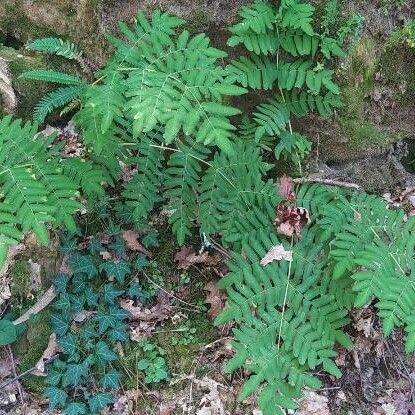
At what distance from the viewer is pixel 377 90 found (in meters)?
3.91

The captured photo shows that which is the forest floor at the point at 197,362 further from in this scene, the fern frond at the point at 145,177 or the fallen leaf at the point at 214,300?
the fern frond at the point at 145,177

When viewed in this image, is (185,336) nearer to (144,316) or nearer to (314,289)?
(144,316)

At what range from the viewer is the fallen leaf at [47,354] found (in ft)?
10.8

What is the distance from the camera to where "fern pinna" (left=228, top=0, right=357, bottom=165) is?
129 inches

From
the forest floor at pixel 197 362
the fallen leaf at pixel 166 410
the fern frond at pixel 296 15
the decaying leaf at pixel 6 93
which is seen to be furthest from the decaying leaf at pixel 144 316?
the fern frond at pixel 296 15

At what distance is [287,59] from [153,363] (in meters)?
2.28

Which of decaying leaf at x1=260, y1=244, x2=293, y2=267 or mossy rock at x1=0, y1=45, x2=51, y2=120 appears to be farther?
mossy rock at x1=0, y1=45, x2=51, y2=120

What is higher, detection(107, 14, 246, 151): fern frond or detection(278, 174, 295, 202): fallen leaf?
detection(107, 14, 246, 151): fern frond

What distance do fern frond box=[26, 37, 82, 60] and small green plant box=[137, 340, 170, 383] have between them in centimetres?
200

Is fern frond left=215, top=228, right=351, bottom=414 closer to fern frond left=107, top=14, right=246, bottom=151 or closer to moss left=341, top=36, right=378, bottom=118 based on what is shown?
fern frond left=107, top=14, right=246, bottom=151

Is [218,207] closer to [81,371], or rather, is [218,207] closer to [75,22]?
[81,371]

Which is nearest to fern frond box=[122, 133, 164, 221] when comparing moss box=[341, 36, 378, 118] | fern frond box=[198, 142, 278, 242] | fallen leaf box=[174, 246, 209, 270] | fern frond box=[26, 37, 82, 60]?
fern frond box=[198, 142, 278, 242]

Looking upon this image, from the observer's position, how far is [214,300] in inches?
142

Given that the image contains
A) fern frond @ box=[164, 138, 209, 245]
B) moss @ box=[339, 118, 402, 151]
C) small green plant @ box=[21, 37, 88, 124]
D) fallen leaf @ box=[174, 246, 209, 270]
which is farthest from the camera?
moss @ box=[339, 118, 402, 151]
